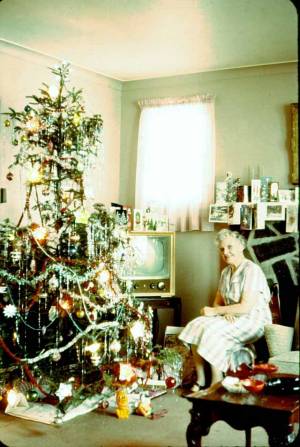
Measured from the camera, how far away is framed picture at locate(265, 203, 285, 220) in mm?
2949

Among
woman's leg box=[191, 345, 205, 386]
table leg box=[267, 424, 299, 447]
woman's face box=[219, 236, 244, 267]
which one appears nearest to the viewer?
table leg box=[267, 424, 299, 447]

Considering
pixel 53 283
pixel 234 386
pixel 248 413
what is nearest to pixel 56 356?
pixel 53 283

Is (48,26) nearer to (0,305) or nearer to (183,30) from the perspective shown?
(183,30)

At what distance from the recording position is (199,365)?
10.8 ft

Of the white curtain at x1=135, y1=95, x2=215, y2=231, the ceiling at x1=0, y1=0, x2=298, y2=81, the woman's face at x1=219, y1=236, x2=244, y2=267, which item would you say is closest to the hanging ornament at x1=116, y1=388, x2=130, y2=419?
the woman's face at x1=219, y1=236, x2=244, y2=267

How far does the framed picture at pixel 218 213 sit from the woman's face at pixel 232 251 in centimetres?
13

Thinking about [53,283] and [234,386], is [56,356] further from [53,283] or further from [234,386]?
[234,386]

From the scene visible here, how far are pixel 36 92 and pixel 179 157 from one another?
44.2 inches

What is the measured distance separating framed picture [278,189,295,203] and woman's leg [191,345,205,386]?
3.15 feet

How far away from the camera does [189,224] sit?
3.56 meters

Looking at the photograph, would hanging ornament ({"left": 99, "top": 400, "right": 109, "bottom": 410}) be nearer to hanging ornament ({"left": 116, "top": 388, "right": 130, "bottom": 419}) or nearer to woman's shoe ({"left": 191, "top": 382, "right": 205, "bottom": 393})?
hanging ornament ({"left": 116, "top": 388, "right": 130, "bottom": 419})

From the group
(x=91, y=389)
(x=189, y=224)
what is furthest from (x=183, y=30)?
(x=91, y=389)

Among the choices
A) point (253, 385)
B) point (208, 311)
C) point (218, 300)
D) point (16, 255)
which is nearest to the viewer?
point (253, 385)

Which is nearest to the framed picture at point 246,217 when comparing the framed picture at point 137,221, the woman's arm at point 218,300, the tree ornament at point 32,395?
the woman's arm at point 218,300
